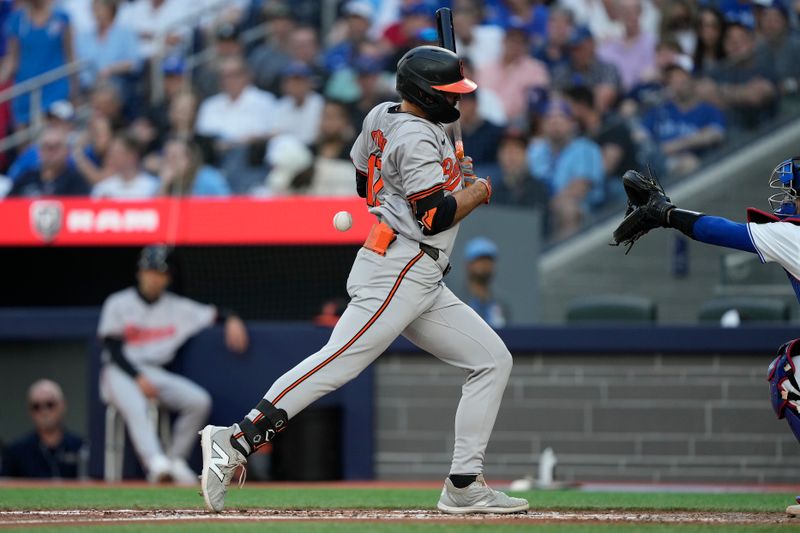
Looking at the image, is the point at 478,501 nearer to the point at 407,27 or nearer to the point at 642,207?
the point at 642,207

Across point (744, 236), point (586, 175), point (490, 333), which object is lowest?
point (490, 333)

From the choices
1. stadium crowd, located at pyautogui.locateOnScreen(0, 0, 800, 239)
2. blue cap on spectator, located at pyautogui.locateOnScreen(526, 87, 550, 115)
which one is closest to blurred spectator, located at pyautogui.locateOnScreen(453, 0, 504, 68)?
stadium crowd, located at pyautogui.locateOnScreen(0, 0, 800, 239)

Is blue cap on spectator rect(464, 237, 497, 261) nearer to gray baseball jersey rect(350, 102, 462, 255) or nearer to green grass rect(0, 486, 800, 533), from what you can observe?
green grass rect(0, 486, 800, 533)

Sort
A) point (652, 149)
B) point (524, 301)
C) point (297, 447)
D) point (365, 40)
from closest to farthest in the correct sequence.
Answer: point (297, 447) → point (524, 301) → point (652, 149) → point (365, 40)

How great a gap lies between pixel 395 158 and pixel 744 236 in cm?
134

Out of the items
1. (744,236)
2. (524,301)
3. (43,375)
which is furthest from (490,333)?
(43,375)

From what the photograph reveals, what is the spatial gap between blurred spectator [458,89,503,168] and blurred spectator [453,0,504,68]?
0.86 metres

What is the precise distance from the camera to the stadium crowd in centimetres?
1042

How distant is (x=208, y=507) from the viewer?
4.78 metres

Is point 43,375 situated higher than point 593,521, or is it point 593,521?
point 43,375

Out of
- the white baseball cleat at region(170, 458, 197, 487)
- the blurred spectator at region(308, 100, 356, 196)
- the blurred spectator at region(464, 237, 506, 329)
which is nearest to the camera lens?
the white baseball cleat at region(170, 458, 197, 487)

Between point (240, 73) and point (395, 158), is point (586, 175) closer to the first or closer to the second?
point (240, 73)

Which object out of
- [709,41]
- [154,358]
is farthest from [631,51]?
[154,358]

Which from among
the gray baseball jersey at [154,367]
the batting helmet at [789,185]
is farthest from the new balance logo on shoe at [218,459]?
the gray baseball jersey at [154,367]
